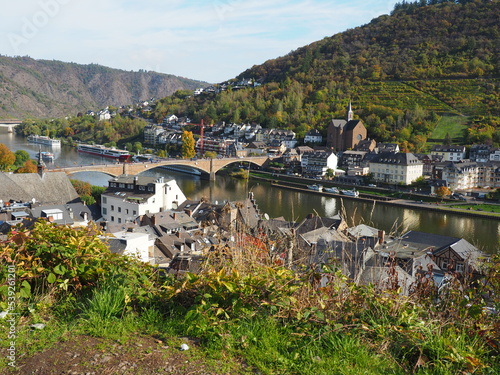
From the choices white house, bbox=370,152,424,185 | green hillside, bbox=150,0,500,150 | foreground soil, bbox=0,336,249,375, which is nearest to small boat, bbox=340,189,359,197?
white house, bbox=370,152,424,185

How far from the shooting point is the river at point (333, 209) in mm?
14734

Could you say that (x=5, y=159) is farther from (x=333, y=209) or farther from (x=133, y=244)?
(x=133, y=244)

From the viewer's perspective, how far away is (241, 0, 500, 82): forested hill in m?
40.2

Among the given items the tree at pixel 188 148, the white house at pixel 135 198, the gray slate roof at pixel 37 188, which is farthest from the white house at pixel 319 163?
the gray slate roof at pixel 37 188

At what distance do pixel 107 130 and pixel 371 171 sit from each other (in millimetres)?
31798

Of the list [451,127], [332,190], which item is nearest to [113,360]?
[332,190]

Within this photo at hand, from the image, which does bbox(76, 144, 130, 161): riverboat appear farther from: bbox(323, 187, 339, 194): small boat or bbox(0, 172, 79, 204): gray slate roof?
bbox(0, 172, 79, 204): gray slate roof

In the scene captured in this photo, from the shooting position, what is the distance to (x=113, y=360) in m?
1.51

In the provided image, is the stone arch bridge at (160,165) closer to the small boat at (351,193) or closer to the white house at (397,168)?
the white house at (397,168)

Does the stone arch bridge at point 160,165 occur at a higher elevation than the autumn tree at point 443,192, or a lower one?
higher

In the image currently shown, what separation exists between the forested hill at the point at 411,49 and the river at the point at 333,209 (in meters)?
23.2

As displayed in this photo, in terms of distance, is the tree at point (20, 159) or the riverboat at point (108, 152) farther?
the riverboat at point (108, 152)

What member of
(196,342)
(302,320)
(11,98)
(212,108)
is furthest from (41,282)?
(11,98)

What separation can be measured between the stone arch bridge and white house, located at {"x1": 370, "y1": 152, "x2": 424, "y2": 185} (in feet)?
26.3
